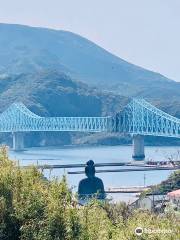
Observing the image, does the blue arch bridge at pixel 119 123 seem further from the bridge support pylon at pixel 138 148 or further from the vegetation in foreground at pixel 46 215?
the vegetation in foreground at pixel 46 215

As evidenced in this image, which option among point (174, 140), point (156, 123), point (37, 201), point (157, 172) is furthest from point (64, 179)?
point (174, 140)

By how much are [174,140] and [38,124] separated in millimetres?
25788

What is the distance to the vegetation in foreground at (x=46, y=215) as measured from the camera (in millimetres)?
9359

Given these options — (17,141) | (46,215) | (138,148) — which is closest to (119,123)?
(138,148)

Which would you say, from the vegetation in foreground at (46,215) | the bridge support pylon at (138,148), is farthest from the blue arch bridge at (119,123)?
the vegetation in foreground at (46,215)

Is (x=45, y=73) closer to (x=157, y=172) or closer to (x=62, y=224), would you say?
(x=157, y=172)

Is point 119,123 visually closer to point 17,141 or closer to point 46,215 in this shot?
point 17,141

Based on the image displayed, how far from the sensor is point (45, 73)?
498ft

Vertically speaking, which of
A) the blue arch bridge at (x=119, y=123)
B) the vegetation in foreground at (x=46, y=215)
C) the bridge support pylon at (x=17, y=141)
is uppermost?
the blue arch bridge at (x=119, y=123)

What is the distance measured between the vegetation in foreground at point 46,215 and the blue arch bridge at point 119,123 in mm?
69649

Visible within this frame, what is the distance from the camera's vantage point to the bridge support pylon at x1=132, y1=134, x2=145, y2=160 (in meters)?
81.9

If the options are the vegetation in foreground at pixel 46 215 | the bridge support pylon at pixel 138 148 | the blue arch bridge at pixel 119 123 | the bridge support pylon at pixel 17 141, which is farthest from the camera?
the bridge support pylon at pixel 17 141

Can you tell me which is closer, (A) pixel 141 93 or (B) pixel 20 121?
(B) pixel 20 121

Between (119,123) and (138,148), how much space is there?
10376 millimetres
